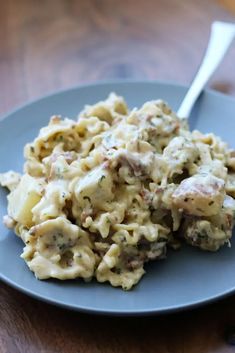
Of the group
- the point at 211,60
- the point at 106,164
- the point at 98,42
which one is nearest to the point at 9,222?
the point at 106,164

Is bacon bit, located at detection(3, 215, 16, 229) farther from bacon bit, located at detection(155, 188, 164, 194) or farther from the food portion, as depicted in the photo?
bacon bit, located at detection(155, 188, 164, 194)

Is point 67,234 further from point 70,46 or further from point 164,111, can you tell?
point 70,46

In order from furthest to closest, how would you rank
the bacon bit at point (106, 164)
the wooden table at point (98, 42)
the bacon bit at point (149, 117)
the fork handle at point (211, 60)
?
the wooden table at point (98, 42)
the fork handle at point (211, 60)
the bacon bit at point (149, 117)
the bacon bit at point (106, 164)

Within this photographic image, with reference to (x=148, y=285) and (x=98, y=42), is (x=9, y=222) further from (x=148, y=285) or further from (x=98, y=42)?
(x=98, y=42)

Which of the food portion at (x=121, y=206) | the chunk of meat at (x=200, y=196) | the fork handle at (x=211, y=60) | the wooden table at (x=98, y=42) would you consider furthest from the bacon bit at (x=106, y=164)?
the wooden table at (x=98, y=42)

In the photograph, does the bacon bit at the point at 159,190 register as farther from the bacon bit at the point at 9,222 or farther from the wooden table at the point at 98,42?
the wooden table at the point at 98,42

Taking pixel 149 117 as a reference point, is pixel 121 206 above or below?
below

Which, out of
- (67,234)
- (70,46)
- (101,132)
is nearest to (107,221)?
(67,234)

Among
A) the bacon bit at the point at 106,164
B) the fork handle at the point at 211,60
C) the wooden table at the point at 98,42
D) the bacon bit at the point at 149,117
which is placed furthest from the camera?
the wooden table at the point at 98,42
